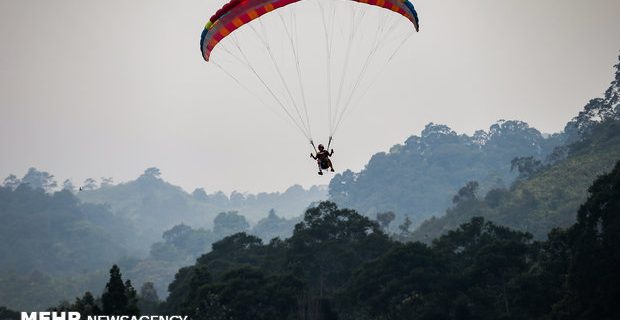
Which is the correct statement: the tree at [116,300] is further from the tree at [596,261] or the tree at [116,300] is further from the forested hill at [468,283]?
the tree at [596,261]

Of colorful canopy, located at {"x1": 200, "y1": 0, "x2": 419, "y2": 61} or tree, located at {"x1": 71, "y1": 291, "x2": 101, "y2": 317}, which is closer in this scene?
colorful canopy, located at {"x1": 200, "y1": 0, "x2": 419, "y2": 61}

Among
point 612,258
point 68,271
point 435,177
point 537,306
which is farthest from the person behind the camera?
→ point 435,177

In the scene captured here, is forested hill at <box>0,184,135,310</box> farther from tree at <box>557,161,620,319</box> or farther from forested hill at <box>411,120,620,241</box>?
tree at <box>557,161,620,319</box>

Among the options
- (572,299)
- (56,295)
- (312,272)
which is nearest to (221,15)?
(572,299)

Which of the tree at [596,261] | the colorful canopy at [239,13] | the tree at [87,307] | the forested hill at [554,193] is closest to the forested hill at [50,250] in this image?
the forested hill at [554,193]

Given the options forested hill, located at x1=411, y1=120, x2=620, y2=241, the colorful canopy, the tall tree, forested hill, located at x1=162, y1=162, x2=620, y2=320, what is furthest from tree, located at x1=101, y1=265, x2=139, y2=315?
forested hill, located at x1=411, y1=120, x2=620, y2=241

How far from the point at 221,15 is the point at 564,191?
8213cm

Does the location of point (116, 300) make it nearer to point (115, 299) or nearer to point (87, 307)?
point (115, 299)

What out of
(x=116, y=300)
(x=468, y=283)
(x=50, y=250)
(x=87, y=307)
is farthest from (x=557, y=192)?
(x=50, y=250)

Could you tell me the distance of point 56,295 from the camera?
137500 millimetres

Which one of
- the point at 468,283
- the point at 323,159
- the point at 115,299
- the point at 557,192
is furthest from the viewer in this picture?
the point at 557,192

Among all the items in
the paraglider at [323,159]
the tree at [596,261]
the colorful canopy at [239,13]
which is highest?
the colorful canopy at [239,13]

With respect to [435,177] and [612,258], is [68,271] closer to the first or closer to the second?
[435,177]

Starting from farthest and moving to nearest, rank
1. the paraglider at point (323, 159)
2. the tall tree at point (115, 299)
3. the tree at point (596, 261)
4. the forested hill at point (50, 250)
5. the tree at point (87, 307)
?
the forested hill at point (50, 250) → the tall tree at point (115, 299) → the tree at point (87, 307) → the tree at point (596, 261) → the paraglider at point (323, 159)
